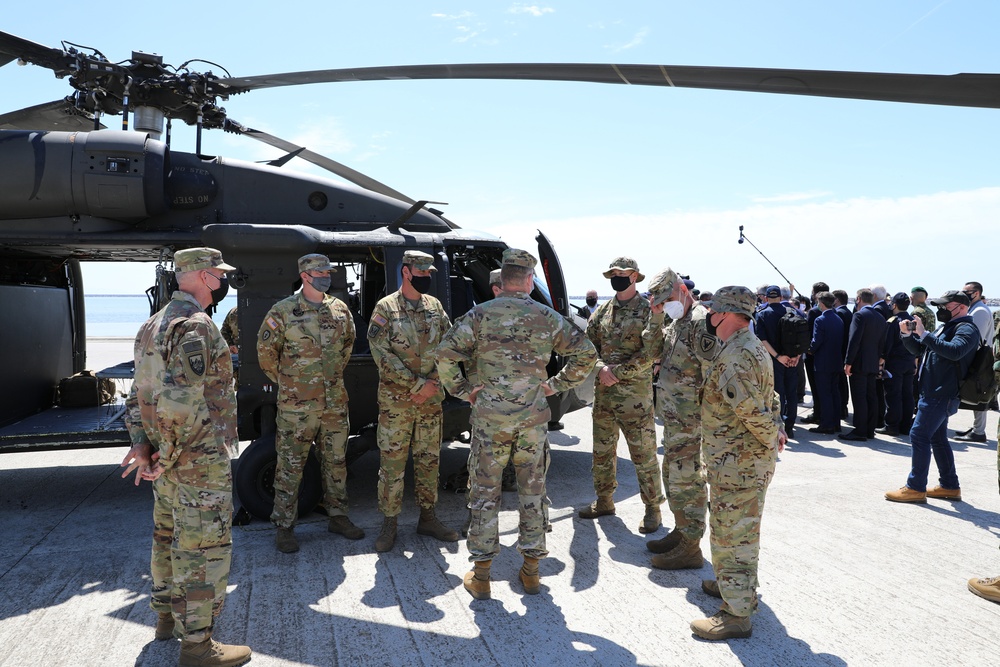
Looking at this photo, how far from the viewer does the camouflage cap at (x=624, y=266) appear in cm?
425

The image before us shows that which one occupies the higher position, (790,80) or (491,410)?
(790,80)

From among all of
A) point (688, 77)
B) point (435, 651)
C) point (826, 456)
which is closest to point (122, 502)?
point (435, 651)

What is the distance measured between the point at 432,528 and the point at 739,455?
7.43 feet

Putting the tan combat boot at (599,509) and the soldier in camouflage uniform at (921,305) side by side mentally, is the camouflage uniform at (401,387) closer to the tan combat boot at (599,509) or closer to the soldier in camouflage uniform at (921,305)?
the tan combat boot at (599,509)

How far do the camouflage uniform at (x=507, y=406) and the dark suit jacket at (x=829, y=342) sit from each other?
571cm

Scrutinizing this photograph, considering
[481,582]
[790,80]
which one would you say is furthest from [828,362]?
[790,80]

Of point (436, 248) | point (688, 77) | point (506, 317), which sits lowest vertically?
point (506, 317)

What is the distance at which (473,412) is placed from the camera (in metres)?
3.68

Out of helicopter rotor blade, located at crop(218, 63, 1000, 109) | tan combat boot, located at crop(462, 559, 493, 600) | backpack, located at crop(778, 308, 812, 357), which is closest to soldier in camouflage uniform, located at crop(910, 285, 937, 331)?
backpack, located at crop(778, 308, 812, 357)

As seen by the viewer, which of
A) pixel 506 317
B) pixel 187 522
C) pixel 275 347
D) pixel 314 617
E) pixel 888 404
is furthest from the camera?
pixel 888 404

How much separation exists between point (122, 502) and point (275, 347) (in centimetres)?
240

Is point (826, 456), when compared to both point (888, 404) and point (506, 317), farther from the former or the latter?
point (506, 317)

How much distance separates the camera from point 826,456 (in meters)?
6.80

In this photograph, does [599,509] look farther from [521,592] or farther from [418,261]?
[418,261]
